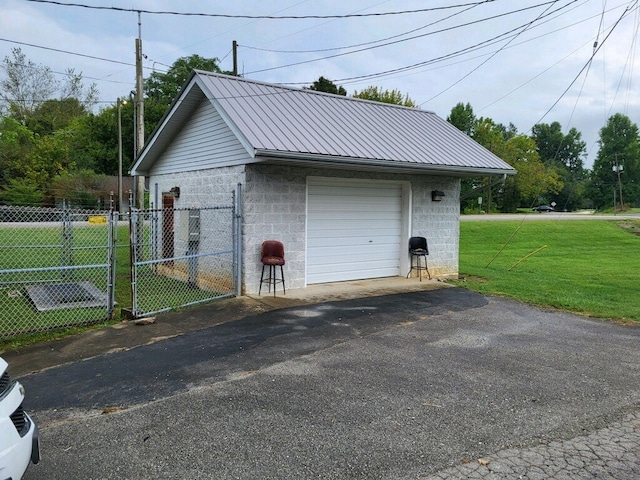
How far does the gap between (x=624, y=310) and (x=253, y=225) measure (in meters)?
6.95

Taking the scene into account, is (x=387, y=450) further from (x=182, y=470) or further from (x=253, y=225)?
(x=253, y=225)

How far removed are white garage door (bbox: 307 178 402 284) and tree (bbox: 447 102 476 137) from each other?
1966 inches

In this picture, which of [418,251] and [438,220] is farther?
[438,220]

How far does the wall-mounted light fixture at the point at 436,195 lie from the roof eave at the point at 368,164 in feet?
1.80

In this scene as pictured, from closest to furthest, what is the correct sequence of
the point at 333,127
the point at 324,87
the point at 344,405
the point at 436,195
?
the point at 344,405 → the point at 333,127 → the point at 436,195 → the point at 324,87

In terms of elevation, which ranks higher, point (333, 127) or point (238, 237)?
point (333, 127)

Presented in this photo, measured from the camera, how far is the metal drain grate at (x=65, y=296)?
26.3 feet

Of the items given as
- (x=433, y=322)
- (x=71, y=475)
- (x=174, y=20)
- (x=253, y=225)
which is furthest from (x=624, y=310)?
(x=174, y=20)

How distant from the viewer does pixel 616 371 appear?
5.07m

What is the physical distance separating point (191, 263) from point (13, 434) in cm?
825

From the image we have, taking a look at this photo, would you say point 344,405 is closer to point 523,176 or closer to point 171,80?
point 171,80

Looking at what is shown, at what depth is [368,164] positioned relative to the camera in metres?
9.25

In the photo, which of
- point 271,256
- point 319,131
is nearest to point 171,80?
point 319,131

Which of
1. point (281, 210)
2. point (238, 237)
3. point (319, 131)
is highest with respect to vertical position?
point (319, 131)
